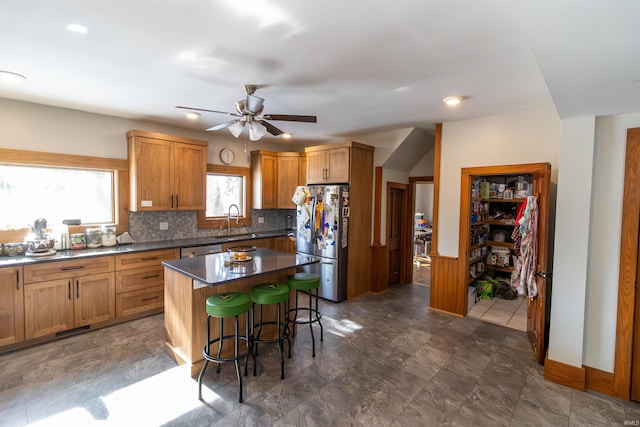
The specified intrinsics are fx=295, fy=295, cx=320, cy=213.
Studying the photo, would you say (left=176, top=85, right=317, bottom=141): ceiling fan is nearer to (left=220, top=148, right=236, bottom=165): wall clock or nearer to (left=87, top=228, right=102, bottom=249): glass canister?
(left=87, top=228, right=102, bottom=249): glass canister

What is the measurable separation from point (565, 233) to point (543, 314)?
2.67 feet

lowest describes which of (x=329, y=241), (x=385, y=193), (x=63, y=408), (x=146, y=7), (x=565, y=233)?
(x=63, y=408)

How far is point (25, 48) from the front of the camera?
2141mm

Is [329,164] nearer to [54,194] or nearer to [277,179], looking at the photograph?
[277,179]

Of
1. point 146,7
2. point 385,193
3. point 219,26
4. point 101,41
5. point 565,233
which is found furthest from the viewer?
point 385,193

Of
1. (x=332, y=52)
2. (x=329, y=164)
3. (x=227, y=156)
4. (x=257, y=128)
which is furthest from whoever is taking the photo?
(x=227, y=156)

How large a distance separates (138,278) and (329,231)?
102 inches

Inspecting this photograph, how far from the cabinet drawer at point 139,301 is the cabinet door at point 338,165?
2.90 meters

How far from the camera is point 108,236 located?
382 centimetres

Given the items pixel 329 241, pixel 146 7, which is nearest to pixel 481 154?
pixel 329 241

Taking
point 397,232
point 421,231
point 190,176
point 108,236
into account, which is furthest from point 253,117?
point 421,231

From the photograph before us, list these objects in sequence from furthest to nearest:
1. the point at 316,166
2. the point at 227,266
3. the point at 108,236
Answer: the point at 316,166
the point at 108,236
the point at 227,266

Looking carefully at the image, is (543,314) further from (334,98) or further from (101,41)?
(101,41)

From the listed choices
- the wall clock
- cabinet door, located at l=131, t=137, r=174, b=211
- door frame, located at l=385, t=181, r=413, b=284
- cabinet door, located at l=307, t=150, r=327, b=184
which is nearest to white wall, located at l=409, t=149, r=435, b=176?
door frame, located at l=385, t=181, r=413, b=284
